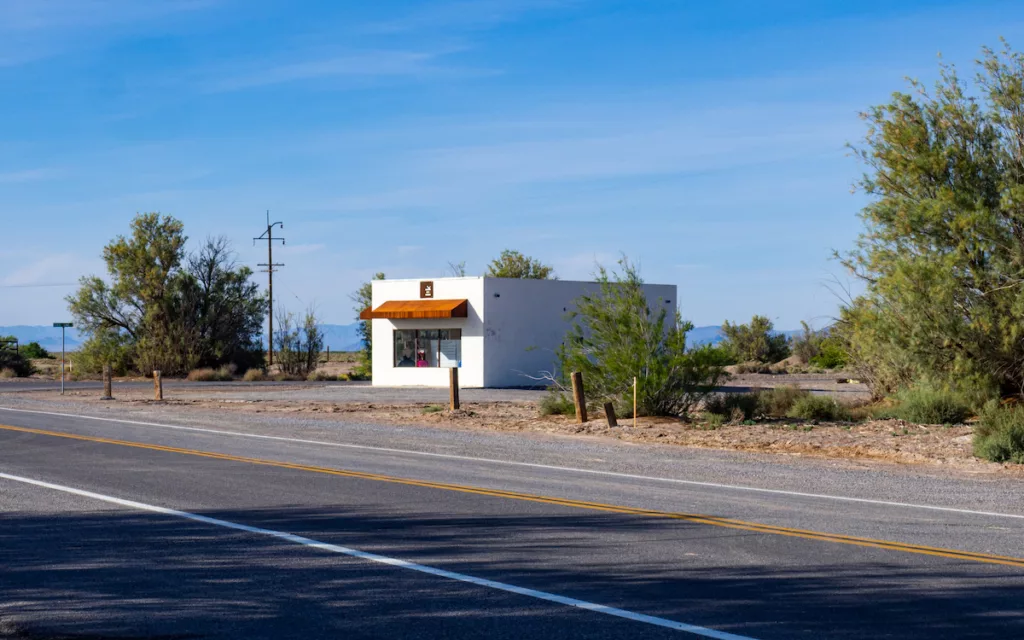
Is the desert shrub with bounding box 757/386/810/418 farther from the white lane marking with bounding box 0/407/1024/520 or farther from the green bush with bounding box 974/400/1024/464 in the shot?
the white lane marking with bounding box 0/407/1024/520

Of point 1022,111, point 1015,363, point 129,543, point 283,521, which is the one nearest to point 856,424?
point 1015,363

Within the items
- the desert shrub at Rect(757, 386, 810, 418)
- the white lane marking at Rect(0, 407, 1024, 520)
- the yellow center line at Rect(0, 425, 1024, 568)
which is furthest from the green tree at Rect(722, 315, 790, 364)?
the yellow center line at Rect(0, 425, 1024, 568)

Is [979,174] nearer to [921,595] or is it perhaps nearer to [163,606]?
[921,595]

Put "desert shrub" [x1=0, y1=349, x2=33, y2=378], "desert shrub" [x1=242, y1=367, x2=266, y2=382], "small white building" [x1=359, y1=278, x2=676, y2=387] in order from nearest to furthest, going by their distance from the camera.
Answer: "small white building" [x1=359, y1=278, x2=676, y2=387] < "desert shrub" [x1=242, y1=367, x2=266, y2=382] < "desert shrub" [x1=0, y1=349, x2=33, y2=378]

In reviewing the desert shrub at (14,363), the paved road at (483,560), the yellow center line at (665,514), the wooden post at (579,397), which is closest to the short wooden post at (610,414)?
the wooden post at (579,397)

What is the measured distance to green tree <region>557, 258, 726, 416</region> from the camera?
22578 millimetres

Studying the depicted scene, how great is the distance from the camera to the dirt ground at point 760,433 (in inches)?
652

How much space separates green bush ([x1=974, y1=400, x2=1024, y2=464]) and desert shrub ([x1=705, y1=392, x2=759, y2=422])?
601 cm

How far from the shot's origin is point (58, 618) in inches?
265

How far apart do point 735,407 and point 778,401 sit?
1681 mm

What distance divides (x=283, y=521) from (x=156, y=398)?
26.6 metres

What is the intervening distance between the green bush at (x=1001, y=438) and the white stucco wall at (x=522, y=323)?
25367 millimetres

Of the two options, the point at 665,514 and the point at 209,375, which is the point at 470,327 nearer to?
the point at 209,375

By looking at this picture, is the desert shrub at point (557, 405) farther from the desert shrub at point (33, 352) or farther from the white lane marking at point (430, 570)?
the desert shrub at point (33, 352)
